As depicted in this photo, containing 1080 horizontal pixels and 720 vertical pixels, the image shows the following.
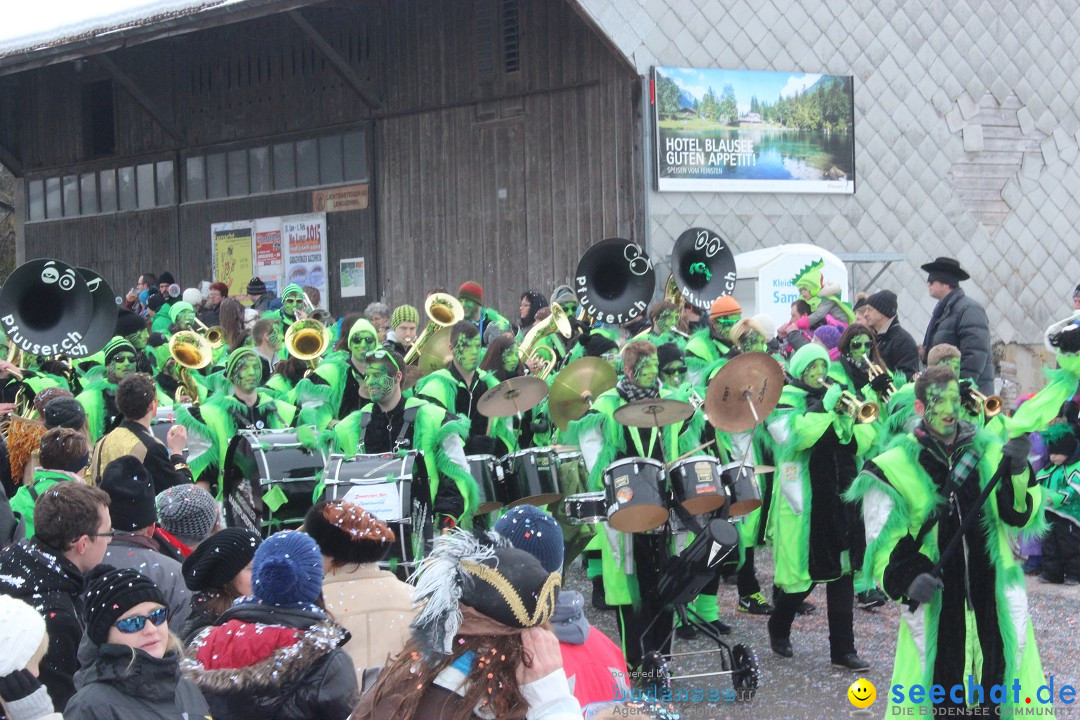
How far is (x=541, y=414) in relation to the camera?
8.40 m

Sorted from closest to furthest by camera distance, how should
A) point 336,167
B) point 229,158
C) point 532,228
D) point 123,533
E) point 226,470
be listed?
point 123,533 → point 226,470 → point 532,228 → point 336,167 → point 229,158

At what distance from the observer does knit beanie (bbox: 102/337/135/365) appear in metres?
8.62

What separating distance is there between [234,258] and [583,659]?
1679 cm

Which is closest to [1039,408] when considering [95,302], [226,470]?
[226,470]

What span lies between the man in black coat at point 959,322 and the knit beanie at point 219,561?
703 cm

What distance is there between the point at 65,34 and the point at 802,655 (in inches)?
518

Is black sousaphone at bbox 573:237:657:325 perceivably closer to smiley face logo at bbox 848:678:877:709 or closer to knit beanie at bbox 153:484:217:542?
smiley face logo at bbox 848:678:877:709

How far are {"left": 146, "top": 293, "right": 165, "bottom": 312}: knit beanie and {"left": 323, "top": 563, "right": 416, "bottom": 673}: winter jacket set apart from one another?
41.3ft

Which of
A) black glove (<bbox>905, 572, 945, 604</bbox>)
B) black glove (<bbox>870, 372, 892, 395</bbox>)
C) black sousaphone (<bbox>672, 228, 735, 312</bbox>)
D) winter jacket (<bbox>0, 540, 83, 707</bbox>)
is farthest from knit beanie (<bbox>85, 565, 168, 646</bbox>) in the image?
black sousaphone (<bbox>672, 228, 735, 312</bbox>)

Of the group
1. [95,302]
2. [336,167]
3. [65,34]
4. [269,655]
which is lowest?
[269,655]

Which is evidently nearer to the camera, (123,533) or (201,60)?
(123,533)

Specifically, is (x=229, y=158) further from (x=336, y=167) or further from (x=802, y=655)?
(x=802, y=655)

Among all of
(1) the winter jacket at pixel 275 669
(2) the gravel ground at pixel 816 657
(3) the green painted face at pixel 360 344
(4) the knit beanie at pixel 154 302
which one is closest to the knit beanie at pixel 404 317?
(3) the green painted face at pixel 360 344

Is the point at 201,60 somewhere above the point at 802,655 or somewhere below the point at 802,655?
above
